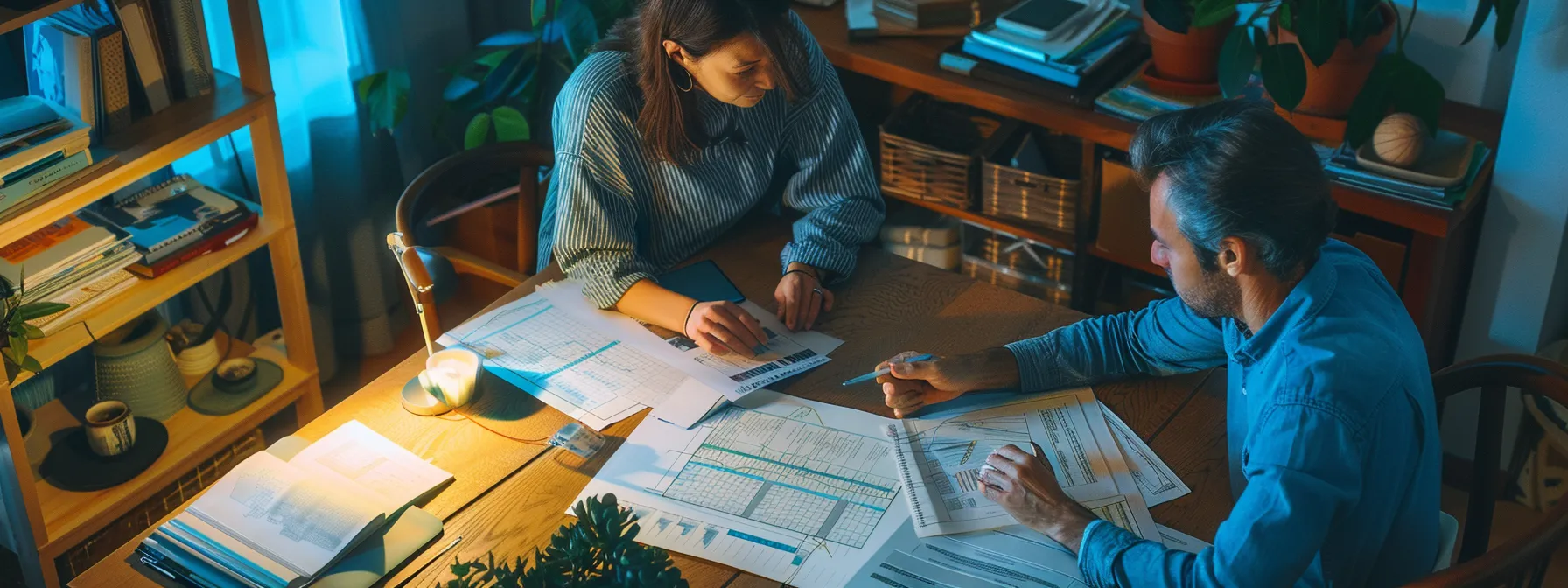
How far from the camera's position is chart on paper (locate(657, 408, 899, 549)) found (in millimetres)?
1469

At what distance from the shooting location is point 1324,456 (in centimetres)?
126

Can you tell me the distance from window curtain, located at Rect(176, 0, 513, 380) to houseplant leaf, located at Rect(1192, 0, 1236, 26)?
5.33 ft

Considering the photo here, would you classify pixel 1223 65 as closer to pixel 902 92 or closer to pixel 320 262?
pixel 902 92

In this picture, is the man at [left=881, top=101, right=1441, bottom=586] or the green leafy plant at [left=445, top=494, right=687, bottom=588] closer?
the green leafy plant at [left=445, top=494, right=687, bottom=588]

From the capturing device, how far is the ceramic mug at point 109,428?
226cm

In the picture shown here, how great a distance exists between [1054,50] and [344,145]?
1.47 meters

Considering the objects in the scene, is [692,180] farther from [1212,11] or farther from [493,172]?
[1212,11]

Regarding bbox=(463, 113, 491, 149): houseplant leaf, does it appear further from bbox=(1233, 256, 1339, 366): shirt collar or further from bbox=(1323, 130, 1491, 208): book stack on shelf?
bbox=(1233, 256, 1339, 366): shirt collar

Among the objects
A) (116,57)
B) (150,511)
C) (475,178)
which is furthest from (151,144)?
(150,511)

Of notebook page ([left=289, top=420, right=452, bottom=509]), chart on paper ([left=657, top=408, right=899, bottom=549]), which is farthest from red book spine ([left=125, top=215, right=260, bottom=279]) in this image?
chart on paper ([left=657, top=408, right=899, bottom=549])

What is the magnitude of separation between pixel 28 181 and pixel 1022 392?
4.84 feet

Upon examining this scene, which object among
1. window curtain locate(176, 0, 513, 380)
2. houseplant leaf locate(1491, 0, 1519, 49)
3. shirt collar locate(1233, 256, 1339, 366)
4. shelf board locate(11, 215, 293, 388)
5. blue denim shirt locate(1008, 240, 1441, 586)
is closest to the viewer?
blue denim shirt locate(1008, 240, 1441, 586)

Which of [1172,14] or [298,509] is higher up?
[1172,14]

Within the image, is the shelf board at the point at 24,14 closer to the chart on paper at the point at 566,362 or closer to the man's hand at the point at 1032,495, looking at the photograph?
the chart on paper at the point at 566,362
